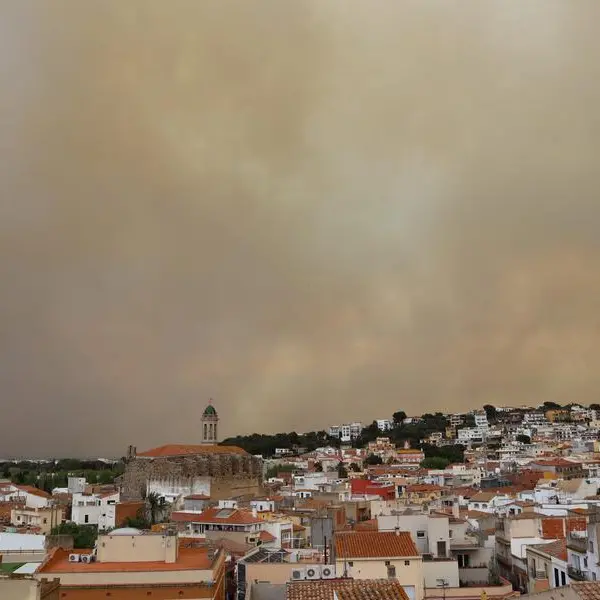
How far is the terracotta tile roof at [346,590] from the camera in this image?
44.9 feet

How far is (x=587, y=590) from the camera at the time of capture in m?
13.2

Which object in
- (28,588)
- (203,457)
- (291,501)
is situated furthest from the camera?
(203,457)

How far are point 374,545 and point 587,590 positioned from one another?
10.5 metres

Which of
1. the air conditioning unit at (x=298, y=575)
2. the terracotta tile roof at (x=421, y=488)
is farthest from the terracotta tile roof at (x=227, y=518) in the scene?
the terracotta tile roof at (x=421, y=488)

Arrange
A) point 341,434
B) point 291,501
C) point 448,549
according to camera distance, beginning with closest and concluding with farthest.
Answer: point 448,549, point 291,501, point 341,434

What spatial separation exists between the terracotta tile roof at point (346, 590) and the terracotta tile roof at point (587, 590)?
11.0ft

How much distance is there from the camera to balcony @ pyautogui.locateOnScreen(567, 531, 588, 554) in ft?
73.7

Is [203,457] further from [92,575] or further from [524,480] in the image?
[92,575]

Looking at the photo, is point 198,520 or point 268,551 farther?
point 198,520

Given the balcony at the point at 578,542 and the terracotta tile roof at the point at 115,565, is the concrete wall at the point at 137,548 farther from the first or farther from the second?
the balcony at the point at 578,542

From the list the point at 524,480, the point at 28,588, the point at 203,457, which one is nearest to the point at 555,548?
the point at 28,588

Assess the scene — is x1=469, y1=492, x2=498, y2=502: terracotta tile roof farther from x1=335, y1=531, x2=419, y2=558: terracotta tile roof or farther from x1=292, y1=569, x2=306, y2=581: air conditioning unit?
x1=292, y1=569, x2=306, y2=581: air conditioning unit

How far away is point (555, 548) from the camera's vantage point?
2605 centimetres

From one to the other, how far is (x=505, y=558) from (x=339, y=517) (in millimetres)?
10120
